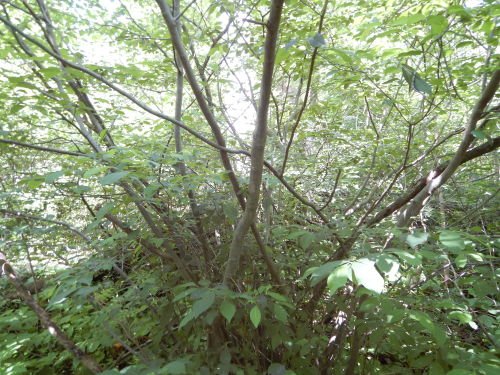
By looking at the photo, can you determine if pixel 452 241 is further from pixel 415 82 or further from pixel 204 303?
pixel 204 303

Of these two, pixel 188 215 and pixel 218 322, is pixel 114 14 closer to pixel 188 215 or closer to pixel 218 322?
pixel 188 215

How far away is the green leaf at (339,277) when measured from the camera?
0.78 m

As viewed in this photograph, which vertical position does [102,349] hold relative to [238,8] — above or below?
below

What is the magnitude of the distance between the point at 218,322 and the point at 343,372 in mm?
939

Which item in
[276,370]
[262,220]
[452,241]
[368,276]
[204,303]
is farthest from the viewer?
[262,220]

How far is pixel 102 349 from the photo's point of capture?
318cm

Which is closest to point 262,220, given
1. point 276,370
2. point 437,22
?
point 276,370

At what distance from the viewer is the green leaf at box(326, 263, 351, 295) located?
781 mm

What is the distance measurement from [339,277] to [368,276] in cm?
8

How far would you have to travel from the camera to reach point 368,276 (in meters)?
0.80

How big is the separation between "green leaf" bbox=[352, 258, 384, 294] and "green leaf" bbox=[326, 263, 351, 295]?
0.02 meters

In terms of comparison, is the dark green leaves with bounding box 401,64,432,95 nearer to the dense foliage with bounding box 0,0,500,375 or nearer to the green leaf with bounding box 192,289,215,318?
the dense foliage with bounding box 0,0,500,375

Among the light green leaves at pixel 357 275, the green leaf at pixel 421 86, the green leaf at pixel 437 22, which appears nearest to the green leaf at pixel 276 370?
the light green leaves at pixel 357 275

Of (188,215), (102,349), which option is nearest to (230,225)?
(188,215)
